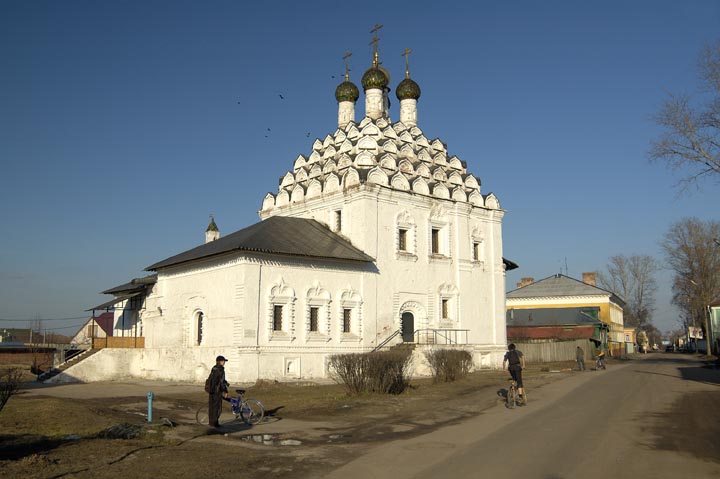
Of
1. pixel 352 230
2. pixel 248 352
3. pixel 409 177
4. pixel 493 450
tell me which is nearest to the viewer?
pixel 493 450

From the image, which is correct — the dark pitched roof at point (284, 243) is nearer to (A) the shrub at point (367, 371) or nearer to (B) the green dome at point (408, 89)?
(A) the shrub at point (367, 371)

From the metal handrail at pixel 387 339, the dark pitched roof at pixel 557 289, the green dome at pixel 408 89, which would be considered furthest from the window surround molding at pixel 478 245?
the dark pitched roof at pixel 557 289

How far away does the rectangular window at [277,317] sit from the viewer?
23281 millimetres

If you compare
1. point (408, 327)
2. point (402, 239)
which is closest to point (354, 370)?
point (408, 327)

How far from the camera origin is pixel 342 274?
25.4m

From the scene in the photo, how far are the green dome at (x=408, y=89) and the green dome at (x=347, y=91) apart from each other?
2294mm

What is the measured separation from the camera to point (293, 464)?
862cm

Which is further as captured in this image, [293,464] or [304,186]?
[304,186]

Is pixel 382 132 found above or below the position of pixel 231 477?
above

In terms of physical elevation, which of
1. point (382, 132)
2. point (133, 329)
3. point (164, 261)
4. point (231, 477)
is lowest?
point (231, 477)

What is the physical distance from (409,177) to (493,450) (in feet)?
69.2

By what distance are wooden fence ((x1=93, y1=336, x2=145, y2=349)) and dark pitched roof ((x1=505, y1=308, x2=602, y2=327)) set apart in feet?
91.1

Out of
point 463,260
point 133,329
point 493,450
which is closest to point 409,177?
point 463,260

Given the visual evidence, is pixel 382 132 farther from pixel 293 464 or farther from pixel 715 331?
pixel 715 331
